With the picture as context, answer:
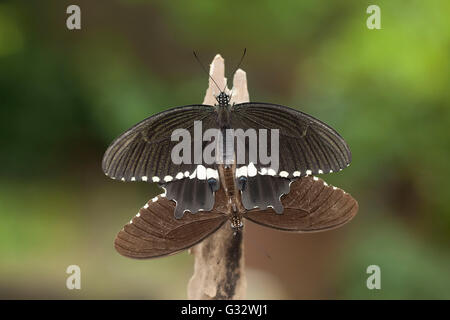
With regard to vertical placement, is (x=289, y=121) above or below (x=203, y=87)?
below

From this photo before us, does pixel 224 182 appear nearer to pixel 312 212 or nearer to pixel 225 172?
pixel 225 172

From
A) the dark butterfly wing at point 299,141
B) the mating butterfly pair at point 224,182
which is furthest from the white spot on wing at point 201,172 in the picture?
the dark butterfly wing at point 299,141

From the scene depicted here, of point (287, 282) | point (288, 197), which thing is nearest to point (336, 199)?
point (288, 197)

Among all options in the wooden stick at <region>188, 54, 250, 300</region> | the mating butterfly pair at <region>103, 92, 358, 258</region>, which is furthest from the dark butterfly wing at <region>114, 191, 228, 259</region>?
the wooden stick at <region>188, 54, 250, 300</region>

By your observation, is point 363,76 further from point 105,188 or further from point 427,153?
point 105,188

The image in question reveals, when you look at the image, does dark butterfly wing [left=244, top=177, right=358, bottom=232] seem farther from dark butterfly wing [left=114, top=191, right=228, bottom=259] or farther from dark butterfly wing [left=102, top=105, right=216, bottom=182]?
dark butterfly wing [left=102, top=105, right=216, bottom=182]
